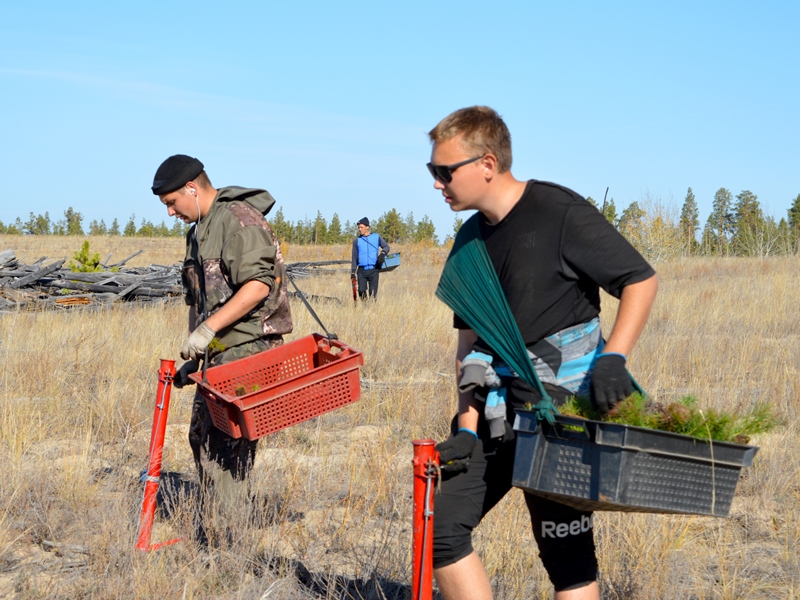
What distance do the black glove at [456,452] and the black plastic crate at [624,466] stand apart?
1.00 ft

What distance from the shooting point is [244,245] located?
4035mm

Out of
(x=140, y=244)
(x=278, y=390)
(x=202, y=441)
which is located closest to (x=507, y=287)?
(x=278, y=390)

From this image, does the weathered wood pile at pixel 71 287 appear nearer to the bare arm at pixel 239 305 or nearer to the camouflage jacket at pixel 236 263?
the camouflage jacket at pixel 236 263

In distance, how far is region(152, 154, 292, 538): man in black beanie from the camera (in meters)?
4.01

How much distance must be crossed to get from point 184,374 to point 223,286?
0.56 meters

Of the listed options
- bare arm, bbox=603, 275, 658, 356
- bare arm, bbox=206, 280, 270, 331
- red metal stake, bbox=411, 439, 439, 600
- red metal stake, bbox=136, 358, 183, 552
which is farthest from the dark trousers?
bare arm, bbox=603, 275, 658, 356

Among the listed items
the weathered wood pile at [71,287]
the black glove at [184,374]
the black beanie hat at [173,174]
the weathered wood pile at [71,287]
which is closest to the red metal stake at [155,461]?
the black glove at [184,374]

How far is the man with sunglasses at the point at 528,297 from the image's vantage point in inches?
98.2

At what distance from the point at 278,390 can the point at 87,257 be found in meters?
14.4

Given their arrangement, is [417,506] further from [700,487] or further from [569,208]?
[569,208]

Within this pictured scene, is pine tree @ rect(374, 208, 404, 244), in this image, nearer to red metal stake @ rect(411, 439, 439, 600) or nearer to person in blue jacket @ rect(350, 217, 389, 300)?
person in blue jacket @ rect(350, 217, 389, 300)

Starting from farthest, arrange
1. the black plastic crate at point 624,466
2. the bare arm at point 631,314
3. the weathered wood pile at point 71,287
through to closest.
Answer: the weathered wood pile at point 71,287 < the bare arm at point 631,314 < the black plastic crate at point 624,466

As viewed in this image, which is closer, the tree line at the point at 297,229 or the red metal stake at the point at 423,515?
the red metal stake at the point at 423,515

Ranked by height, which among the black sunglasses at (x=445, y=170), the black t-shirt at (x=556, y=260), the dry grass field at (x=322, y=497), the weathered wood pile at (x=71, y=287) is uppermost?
the black sunglasses at (x=445, y=170)
